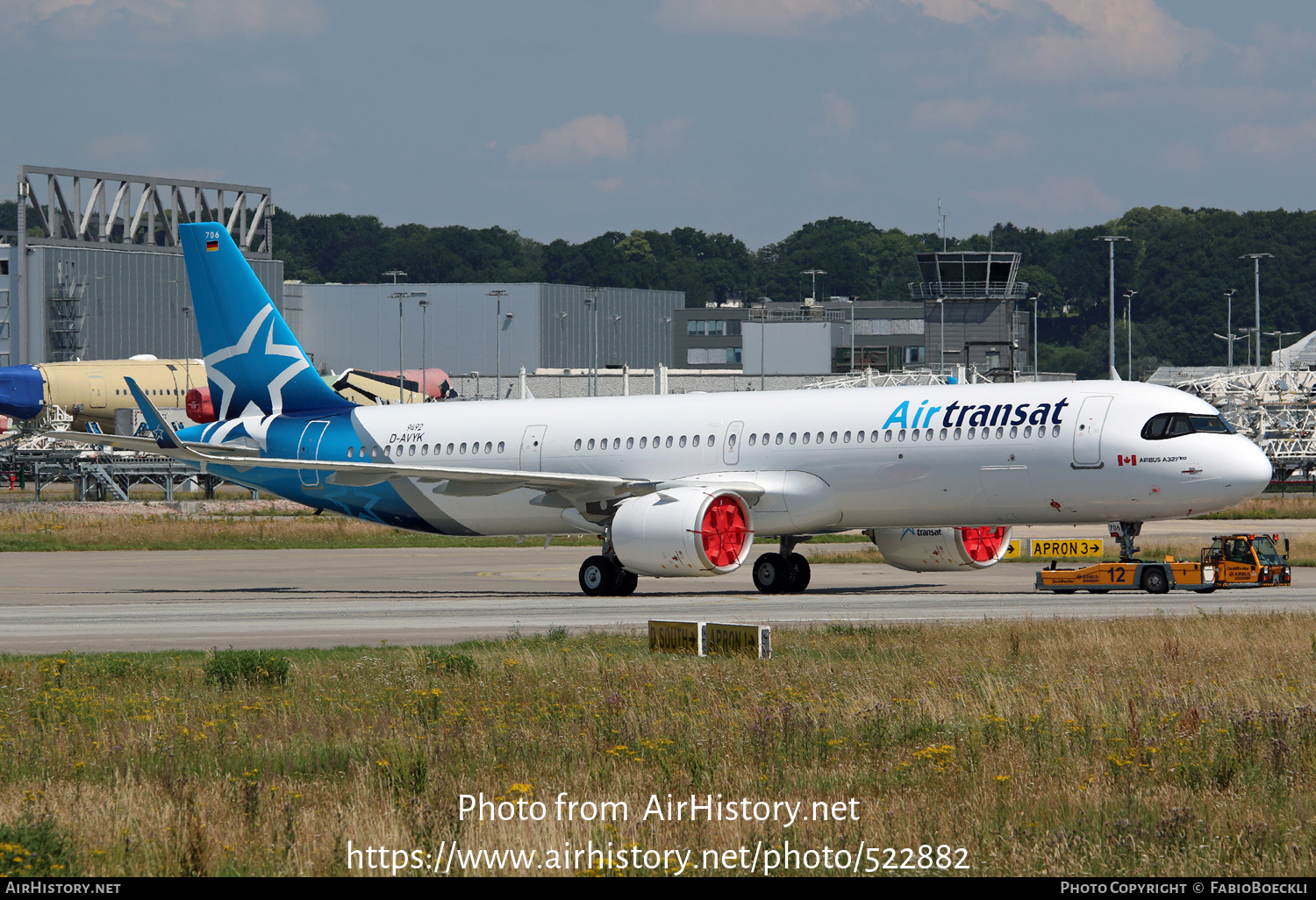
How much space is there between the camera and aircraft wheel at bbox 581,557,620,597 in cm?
3647

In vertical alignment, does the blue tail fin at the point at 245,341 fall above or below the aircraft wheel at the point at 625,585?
above

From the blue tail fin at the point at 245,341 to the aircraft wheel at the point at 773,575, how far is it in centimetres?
1268

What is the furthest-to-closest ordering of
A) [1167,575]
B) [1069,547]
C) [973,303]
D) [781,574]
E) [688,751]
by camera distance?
[973,303] < [1069,547] < [781,574] < [1167,575] < [688,751]

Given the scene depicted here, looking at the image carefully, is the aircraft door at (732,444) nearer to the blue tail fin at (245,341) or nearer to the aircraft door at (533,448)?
the aircraft door at (533,448)

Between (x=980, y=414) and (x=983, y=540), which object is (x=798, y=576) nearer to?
(x=983, y=540)

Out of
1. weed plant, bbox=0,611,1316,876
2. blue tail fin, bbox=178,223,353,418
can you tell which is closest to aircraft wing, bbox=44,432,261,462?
blue tail fin, bbox=178,223,353,418

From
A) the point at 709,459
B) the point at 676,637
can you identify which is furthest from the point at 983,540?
the point at 676,637

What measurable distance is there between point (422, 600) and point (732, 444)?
7927 millimetres

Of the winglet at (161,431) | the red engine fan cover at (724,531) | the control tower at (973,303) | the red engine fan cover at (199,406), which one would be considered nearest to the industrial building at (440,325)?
the control tower at (973,303)

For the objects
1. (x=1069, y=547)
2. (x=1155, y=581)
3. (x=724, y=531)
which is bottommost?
(x=1069, y=547)

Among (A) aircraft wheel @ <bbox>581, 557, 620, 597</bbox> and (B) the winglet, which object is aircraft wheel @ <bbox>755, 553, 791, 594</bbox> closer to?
(A) aircraft wheel @ <bbox>581, 557, 620, 597</bbox>

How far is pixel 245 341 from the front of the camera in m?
42.5

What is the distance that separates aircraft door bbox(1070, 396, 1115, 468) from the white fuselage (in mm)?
26

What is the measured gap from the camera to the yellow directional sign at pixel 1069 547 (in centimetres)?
4403
